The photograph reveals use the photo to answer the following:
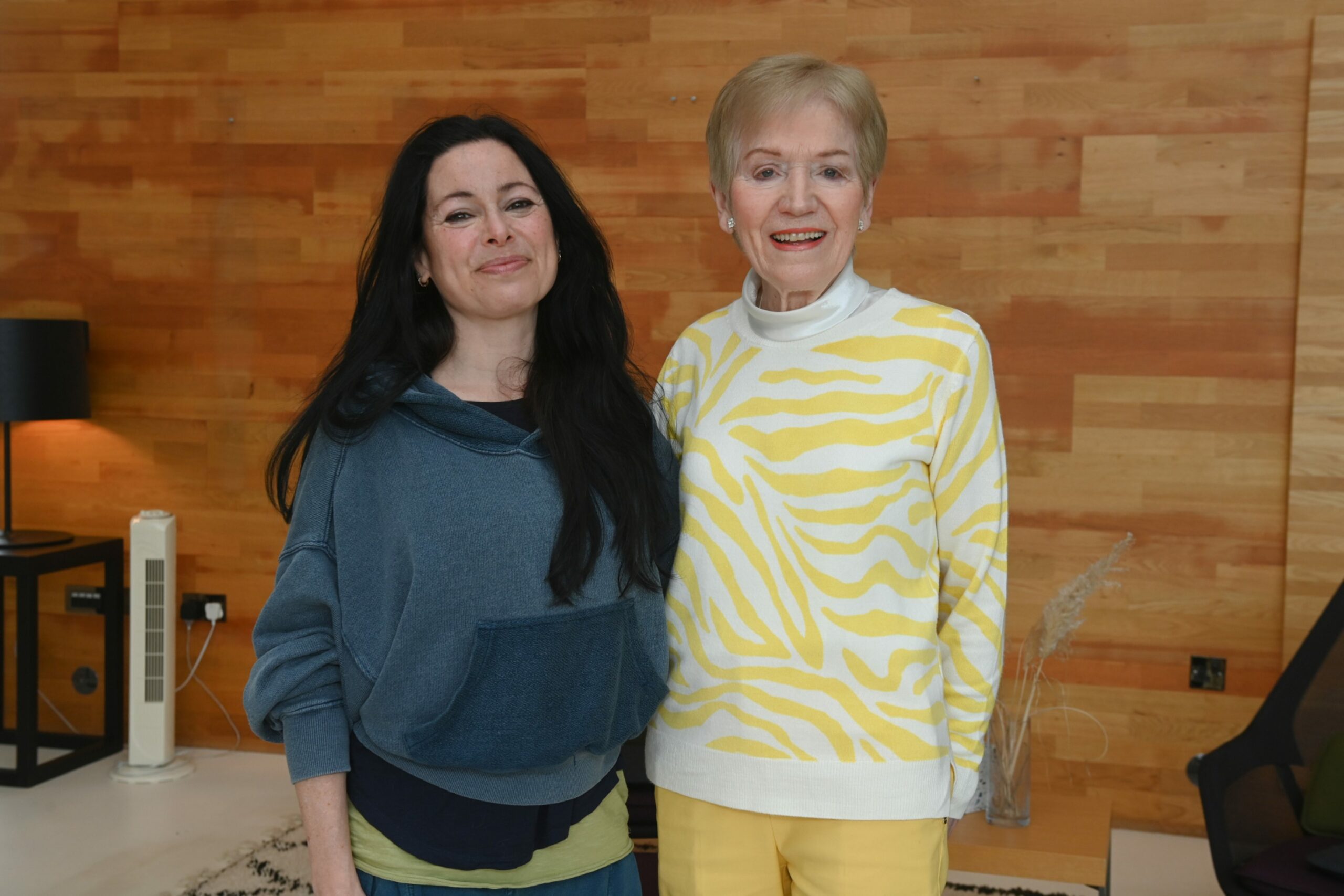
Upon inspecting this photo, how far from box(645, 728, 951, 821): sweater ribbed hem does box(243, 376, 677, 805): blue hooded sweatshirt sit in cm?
17

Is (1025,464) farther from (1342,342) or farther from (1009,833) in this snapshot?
(1009,833)

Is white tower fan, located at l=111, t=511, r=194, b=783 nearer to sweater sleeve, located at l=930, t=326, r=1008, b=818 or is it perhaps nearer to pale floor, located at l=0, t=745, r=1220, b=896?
pale floor, located at l=0, t=745, r=1220, b=896

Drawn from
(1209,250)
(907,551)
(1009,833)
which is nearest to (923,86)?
(1209,250)

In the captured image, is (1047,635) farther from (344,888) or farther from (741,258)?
(344,888)

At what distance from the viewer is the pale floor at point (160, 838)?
10.4ft

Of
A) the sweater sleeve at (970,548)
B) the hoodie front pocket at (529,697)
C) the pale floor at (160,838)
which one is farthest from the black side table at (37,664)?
the sweater sleeve at (970,548)

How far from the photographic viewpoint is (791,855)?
1558 millimetres

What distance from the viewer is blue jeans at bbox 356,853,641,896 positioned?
1479 mm

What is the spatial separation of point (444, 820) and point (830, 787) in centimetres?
47

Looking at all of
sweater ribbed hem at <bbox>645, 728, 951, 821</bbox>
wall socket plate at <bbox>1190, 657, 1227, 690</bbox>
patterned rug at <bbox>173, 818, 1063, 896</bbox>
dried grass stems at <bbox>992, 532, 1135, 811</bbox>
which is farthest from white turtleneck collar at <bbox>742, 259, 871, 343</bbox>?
wall socket plate at <bbox>1190, 657, 1227, 690</bbox>

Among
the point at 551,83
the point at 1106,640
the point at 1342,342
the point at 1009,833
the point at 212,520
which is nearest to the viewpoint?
the point at 1009,833

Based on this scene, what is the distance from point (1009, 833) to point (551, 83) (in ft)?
8.39

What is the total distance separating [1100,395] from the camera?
3525 mm

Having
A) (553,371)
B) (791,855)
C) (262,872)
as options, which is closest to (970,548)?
(791,855)
